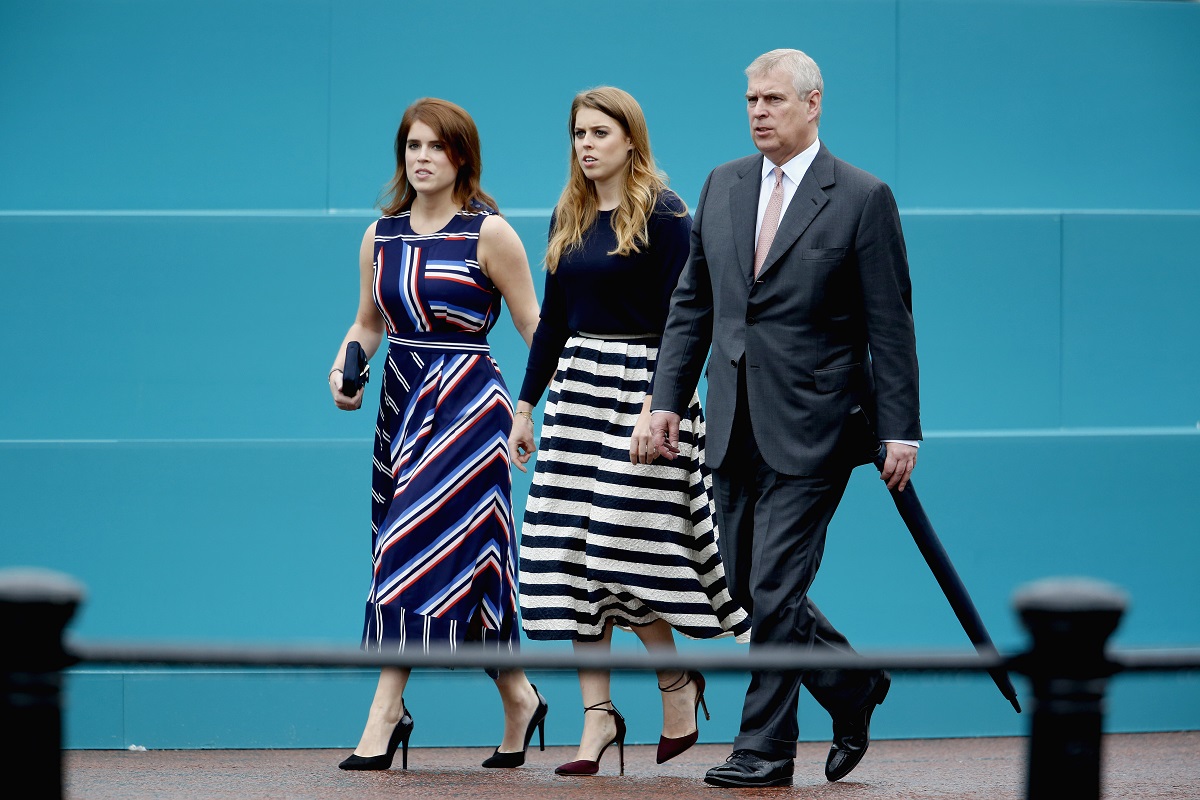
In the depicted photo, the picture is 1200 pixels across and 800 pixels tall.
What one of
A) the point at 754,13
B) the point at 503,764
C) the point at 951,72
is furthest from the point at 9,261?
the point at 951,72

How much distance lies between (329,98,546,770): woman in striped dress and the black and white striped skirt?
0.63 ft

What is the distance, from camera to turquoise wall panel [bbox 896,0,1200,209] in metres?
6.53

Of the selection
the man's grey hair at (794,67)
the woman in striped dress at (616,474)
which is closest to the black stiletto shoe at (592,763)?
the woman in striped dress at (616,474)

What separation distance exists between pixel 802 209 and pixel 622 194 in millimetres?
638

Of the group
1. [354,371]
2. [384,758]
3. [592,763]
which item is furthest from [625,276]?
[384,758]

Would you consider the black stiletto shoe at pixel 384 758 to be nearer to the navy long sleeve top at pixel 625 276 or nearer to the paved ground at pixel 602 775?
the paved ground at pixel 602 775

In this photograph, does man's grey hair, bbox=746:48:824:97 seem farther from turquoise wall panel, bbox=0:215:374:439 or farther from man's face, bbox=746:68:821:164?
turquoise wall panel, bbox=0:215:374:439

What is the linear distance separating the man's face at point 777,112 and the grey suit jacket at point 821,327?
3.9 inches

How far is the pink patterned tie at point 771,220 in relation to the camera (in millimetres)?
4324

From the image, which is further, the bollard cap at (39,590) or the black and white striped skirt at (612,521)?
the black and white striped skirt at (612,521)

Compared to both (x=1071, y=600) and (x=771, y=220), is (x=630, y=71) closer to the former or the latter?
(x=771, y=220)

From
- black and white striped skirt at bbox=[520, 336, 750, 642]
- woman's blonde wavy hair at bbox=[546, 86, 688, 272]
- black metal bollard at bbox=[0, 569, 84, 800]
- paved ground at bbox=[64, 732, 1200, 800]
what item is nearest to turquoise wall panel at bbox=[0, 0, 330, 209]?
woman's blonde wavy hair at bbox=[546, 86, 688, 272]

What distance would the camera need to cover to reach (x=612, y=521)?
4.54 metres

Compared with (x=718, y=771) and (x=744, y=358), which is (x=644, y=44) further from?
(x=718, y=771)
